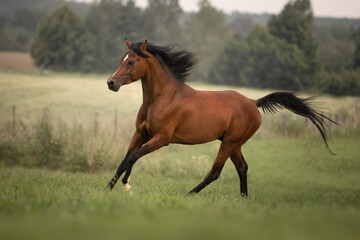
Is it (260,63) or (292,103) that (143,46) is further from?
(260,63)

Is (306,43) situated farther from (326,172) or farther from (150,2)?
(326,172)

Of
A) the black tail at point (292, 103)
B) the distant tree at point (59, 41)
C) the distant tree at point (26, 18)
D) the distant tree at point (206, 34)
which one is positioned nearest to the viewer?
the black tail at point (292, 103)

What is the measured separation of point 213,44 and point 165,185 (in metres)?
63.1

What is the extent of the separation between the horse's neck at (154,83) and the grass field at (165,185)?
160cm

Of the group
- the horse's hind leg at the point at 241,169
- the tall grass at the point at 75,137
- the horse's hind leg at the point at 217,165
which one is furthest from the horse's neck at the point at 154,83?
the tall grass at the point at 75,137

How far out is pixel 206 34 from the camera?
72250 millimetres

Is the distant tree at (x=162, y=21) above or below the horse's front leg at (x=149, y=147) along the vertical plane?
above

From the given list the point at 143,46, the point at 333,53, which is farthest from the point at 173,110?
the point at 333,53

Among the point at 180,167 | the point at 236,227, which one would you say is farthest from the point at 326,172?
the point at 236,227

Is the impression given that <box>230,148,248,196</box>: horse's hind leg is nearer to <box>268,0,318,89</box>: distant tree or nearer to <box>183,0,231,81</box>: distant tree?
<box>268,0,318,89</box>: distant tree

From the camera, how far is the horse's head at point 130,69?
687cm

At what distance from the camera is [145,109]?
7.16 m

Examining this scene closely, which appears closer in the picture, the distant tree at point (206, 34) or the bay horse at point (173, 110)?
the bay horse at point (173, 110)

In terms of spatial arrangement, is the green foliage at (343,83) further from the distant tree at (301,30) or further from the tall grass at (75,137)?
the tall grass at (75,137)
